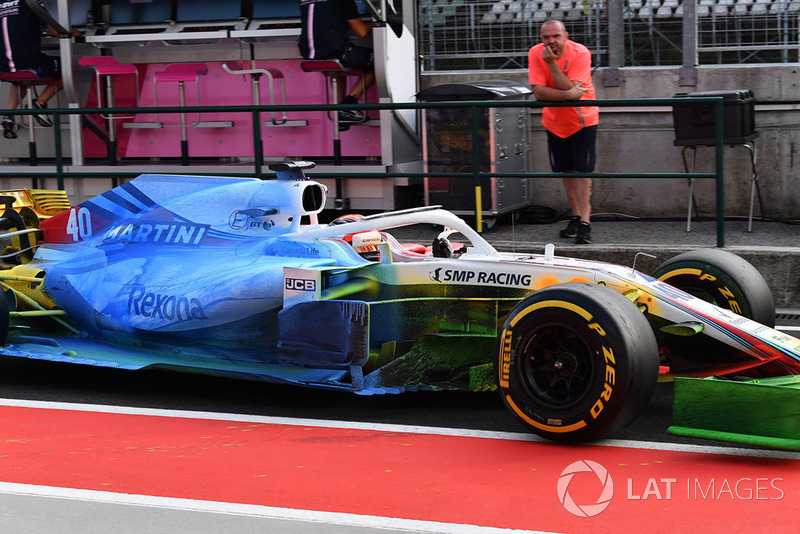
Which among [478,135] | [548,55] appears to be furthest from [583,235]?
[548,55]

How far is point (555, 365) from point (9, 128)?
9.45m

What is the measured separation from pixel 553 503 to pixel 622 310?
3.35 feet

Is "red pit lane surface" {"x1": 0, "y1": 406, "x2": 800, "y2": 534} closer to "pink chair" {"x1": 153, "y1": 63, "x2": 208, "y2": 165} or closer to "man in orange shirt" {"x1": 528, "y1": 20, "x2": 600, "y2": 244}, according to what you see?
"man in orange shirt" {"x1": 528, "y1": 20, "x2": 600, "y2": 244}

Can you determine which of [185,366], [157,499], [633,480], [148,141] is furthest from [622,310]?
[148,141]

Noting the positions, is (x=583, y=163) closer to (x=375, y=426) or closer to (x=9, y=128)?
(x=375, y=426)

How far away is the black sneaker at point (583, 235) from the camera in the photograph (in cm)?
891

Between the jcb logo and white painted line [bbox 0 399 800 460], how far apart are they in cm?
67

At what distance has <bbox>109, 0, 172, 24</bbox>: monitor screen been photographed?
12.3 m

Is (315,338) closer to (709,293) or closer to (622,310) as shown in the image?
(622,310)

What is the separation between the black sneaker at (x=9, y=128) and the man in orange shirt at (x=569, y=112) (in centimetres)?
648

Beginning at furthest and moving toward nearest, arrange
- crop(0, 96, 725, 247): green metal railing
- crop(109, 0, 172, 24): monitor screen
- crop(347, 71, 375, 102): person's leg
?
crop(109, 0, 172, 24): monitor screen, crop(347, 71, 375, 102): person's leg, crop(0, 96, 725, 247): green metal railing

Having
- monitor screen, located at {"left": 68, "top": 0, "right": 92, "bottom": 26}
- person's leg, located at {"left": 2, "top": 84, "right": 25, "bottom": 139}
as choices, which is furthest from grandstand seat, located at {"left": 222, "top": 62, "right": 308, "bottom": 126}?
person's leg, located at {"left": 2, "top": 84, "right": 25, "bottom": 139}

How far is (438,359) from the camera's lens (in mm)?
5551

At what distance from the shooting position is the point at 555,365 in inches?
194
